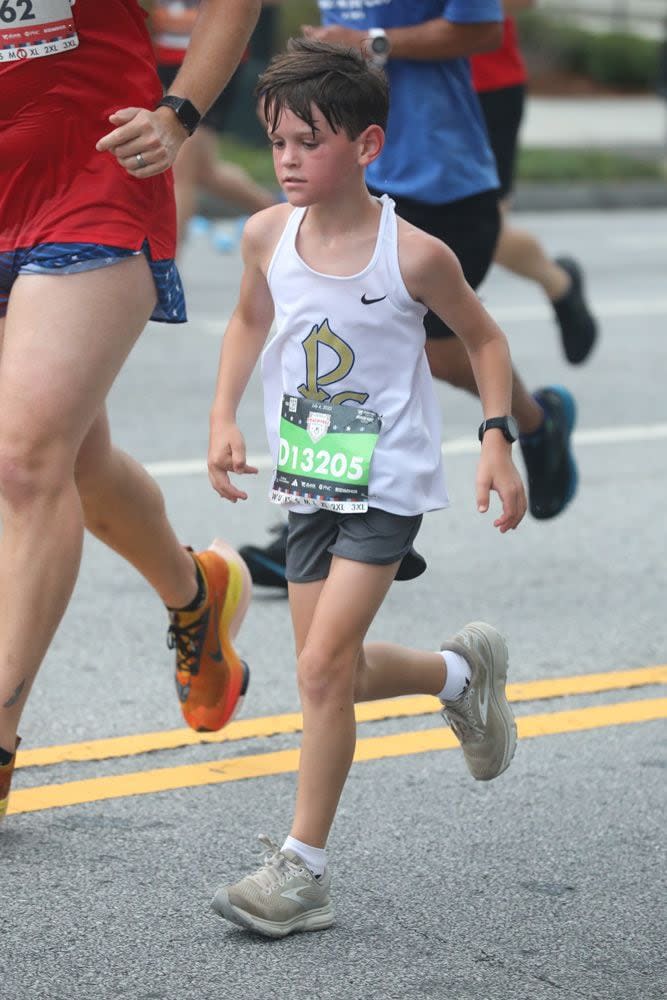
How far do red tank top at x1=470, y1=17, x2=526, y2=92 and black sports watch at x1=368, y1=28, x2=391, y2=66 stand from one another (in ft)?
4.70

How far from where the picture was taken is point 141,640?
4.84 metres

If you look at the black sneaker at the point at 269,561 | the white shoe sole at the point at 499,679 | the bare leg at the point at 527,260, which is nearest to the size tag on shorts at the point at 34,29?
the white shoe sole at the point at 499,679

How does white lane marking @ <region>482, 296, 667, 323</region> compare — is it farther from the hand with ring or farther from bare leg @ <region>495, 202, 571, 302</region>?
the hand with ring

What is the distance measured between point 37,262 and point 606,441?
13.3 ft

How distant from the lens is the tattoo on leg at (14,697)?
11.3 feet

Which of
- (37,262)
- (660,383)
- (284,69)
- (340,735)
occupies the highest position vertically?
(284,69)

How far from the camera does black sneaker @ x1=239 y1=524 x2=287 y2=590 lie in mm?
5133

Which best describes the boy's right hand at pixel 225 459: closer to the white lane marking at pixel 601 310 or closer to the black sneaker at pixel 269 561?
the black sneaker at pixel 269 561

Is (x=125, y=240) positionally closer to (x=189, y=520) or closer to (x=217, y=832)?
(x=217, y=832)

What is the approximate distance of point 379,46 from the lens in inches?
188

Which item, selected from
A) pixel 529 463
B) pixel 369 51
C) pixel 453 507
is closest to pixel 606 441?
pixel 453 507

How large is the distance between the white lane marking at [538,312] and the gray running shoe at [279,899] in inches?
252

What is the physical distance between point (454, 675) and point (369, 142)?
3.32ft

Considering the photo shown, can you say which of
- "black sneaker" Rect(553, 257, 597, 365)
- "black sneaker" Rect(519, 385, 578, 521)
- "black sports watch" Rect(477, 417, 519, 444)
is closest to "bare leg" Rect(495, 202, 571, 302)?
"black sneaker" Rect(553, 257, 597, 365)
